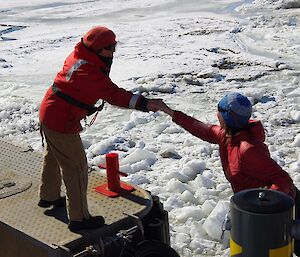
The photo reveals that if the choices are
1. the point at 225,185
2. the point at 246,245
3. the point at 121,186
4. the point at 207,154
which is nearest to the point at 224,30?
the point at 207,154

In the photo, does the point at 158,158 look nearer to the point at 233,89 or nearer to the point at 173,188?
the point at 173,188

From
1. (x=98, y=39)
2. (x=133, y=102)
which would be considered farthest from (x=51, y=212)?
(x=98, y=39)

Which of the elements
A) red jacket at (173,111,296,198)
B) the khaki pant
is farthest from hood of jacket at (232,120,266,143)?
the khaki pant

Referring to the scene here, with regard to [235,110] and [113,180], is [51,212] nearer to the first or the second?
[113,180]

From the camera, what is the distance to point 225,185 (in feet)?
19.1

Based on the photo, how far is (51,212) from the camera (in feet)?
14.1

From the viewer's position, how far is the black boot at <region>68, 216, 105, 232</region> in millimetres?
3953

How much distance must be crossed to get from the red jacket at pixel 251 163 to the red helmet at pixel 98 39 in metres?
0.88

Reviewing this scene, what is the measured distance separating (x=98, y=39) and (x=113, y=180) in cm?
115

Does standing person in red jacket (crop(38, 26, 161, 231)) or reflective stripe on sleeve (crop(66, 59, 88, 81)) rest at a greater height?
reflective stripe on sleeve (crop(66, 59, 88, 81))

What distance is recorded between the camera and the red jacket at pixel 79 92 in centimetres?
382

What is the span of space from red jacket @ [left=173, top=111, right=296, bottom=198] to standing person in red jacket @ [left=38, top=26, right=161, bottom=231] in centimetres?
54

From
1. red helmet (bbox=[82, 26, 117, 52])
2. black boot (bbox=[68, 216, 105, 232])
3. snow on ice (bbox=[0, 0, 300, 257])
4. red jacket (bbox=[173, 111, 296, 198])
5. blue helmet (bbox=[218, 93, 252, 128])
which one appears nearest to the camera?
red jacket (bbox=[173, 111, 296, 198])

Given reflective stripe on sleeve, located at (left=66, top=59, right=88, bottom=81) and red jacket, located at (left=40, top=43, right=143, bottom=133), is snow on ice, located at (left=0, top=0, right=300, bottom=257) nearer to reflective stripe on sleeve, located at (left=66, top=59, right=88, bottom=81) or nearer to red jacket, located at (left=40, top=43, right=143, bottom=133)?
red jacket, located at (left=40, top=43, right=143, bottom=133)
